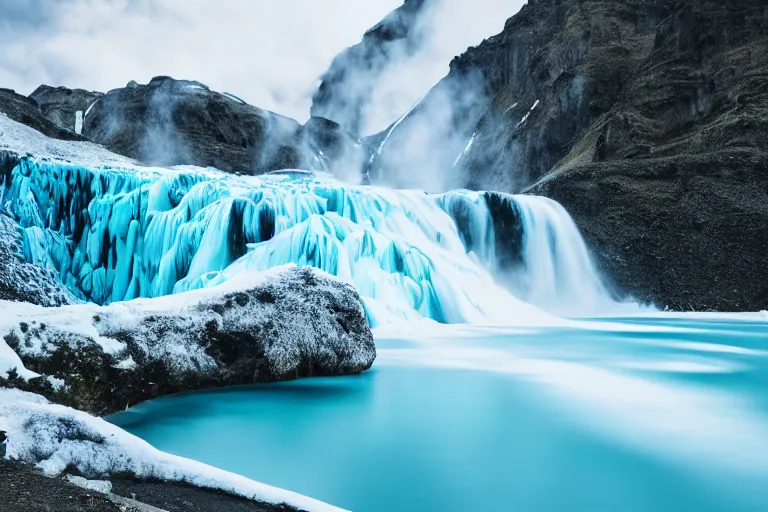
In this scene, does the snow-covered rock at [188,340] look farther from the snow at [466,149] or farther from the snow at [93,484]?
the snow at [466,149]

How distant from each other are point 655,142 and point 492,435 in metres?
28.1

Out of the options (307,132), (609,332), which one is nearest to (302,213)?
(609,332)

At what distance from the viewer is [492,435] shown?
4043 mm

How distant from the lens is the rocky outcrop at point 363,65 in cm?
11631

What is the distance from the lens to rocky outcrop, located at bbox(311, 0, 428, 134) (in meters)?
116

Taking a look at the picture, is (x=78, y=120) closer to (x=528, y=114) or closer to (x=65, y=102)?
(x=65, y=102)

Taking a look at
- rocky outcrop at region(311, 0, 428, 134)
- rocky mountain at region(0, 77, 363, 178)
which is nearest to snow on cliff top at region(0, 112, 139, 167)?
rocky mountain at region(0, 77, 363, 178)

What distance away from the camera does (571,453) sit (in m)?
3.64

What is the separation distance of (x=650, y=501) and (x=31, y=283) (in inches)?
490

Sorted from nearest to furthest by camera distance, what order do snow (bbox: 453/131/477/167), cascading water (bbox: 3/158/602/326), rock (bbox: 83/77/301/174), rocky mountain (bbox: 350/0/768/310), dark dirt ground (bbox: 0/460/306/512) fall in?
dark dirt ground (bbox: 0/460/306/512)
cascading water (bbox: 3/158/602/326)
rocky mountain (bbox: 350/0/768/310)
rock (bbox: 83/77/301/174)
snow (bbox: 453/131/477/167)

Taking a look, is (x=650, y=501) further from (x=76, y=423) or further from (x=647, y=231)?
(x=647, y=231)

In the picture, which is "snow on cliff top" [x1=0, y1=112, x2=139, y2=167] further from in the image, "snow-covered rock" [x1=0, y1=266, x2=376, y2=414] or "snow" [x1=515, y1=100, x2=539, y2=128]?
"snow" [x1=515, y1=100, x2=539, y2=128]

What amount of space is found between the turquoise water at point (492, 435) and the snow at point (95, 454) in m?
0.47

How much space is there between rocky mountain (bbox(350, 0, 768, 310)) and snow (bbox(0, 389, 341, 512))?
19.3 m
